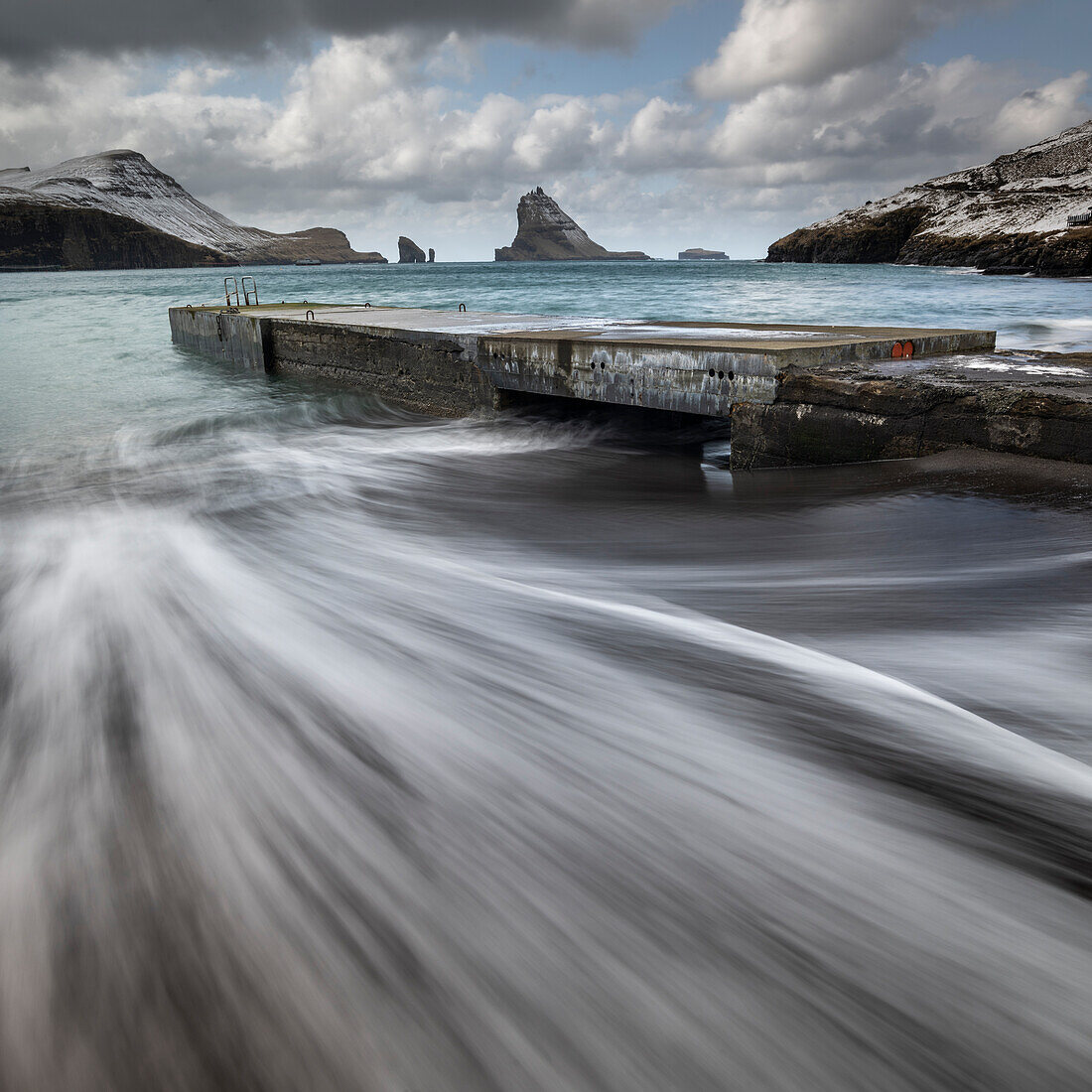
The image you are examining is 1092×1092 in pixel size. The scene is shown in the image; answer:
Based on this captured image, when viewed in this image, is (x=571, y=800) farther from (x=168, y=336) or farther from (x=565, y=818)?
(x=168, y=336)

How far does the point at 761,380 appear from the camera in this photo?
4.83 meters

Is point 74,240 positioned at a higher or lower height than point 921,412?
higher

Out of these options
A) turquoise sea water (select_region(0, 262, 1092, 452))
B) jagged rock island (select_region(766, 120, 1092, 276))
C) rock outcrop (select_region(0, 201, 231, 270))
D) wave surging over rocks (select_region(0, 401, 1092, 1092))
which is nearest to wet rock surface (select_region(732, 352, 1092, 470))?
wave surging over rocks (select_region(0, 401, 1092, 1092))

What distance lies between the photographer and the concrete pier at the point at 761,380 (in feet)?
13.2

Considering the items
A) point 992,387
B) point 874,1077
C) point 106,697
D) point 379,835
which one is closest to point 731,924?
point 874,1077

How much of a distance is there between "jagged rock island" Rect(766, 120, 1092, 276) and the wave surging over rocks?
157ft

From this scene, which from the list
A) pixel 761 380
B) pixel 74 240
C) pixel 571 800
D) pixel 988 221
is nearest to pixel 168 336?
pixel 761 380

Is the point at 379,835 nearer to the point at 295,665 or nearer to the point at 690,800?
the point at 690,800

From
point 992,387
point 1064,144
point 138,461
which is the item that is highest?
point 1064,144

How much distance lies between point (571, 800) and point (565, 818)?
74 millimetres

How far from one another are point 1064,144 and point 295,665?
97703 mm

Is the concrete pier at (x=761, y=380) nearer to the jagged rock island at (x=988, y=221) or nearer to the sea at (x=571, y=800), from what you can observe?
the sea at (x=571, y=800)

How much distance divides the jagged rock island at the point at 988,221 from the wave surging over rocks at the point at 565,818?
47737 mm

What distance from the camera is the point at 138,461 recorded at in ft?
22.2
